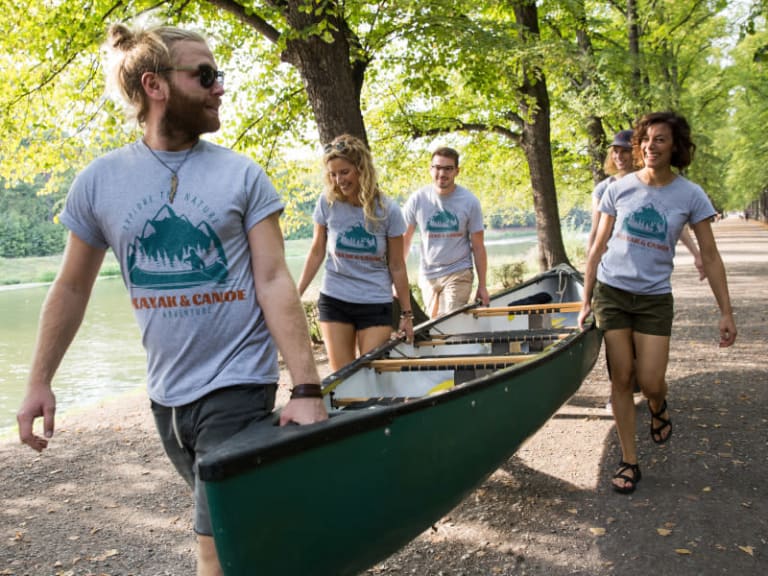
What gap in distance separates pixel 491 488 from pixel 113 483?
278 centimetres

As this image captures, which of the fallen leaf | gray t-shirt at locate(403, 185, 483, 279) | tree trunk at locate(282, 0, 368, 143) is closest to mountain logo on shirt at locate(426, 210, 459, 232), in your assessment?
gray t-shirt at locate(403, 185, 483, 279)

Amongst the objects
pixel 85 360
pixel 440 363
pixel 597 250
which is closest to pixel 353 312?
pixel 440 363

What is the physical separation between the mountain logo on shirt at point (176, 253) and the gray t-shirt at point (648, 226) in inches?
117

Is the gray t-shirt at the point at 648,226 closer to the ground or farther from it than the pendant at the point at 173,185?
closer to the ground

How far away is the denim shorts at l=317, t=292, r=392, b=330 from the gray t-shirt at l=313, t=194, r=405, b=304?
39 millimetres

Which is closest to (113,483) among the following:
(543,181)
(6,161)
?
(6,161)

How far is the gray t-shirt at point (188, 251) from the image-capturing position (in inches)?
79.9

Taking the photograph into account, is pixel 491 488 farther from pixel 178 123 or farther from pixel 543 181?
pixel 543 181

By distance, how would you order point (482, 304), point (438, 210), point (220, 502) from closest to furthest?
point (220, 502) → point (438, 210) → point (482, 304)

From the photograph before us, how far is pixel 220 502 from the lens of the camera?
1926mm

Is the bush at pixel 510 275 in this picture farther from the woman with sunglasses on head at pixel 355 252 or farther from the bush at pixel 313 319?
the woman with sunglasses on head at pixel 355 252

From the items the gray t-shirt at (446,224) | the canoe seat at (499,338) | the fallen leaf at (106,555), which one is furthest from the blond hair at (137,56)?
the gray t-shirt at (446,224)

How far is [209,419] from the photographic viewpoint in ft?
6.70

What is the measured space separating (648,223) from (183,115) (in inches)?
118
